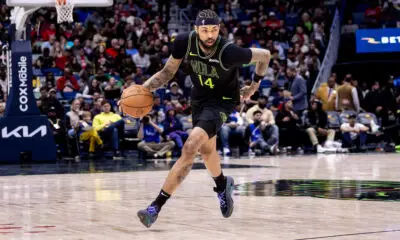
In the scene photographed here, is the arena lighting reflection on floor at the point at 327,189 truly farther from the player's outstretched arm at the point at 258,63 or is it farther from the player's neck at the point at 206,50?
the player's neck at the point at 206,50

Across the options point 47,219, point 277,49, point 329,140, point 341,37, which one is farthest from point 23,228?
point 341,37

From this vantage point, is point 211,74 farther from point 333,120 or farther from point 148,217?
point 333,120

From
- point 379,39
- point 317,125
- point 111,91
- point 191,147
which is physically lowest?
point 317,125

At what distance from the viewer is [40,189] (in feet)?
37.7

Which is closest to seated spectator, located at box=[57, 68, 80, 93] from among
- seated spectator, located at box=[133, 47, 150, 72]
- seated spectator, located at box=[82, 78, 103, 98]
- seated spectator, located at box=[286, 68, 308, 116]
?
seated spectator, located at box=[82, 78, 103, 98]

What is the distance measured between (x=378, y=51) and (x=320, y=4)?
3.86 meters

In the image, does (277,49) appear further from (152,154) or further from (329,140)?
(152,154)

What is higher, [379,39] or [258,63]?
[258,63]

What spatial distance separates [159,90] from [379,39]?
26.7 feet

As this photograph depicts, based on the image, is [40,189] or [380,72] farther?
[380,72]

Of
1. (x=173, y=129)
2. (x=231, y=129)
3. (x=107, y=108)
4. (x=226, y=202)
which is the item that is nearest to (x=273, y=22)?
(x=231, y=129)

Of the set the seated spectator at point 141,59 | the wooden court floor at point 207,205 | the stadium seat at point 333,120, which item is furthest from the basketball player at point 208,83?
the seated spectator at point 141,59

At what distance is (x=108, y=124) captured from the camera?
19984mm

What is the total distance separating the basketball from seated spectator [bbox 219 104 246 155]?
12449mm
